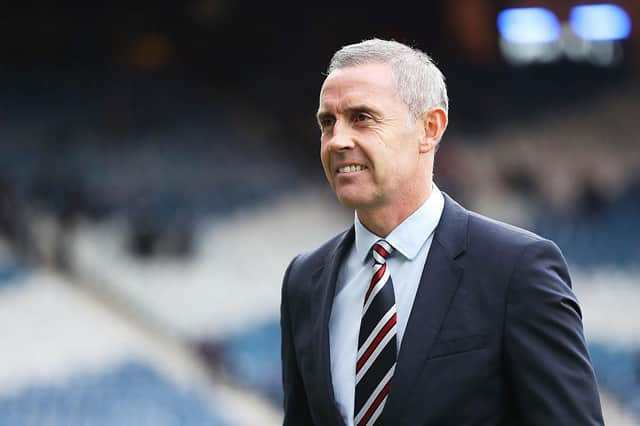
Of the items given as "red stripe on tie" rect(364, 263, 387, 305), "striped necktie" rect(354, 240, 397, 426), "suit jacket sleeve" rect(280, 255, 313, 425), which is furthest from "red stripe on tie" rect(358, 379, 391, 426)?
"suit jacket sleeve" rect(280, 255, 313, 425)

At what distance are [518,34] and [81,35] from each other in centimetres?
459

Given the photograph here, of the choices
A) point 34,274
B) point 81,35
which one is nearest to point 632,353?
point 34,274

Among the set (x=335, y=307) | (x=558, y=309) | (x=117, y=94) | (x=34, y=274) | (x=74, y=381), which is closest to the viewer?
(x=558, y=309)

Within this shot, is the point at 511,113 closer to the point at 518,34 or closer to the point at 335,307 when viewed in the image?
the point at 518,34

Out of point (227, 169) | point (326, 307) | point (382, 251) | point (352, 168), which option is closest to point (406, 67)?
point (352, 168)

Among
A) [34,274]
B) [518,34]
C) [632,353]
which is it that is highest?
[518,34]

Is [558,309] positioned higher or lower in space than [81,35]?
lower

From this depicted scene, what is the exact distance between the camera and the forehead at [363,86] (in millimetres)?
1706

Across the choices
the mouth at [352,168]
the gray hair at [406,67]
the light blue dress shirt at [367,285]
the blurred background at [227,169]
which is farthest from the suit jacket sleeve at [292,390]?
the blurred background at [227,169]

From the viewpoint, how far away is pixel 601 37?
10688 millimetres

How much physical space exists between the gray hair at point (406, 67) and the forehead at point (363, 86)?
1cm

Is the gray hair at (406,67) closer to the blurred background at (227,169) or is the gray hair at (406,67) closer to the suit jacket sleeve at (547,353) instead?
the suit jacket sleeve at (547,353)

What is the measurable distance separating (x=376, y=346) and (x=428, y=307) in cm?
11

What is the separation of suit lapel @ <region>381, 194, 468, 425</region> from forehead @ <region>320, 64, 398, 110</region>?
9.7 inches
